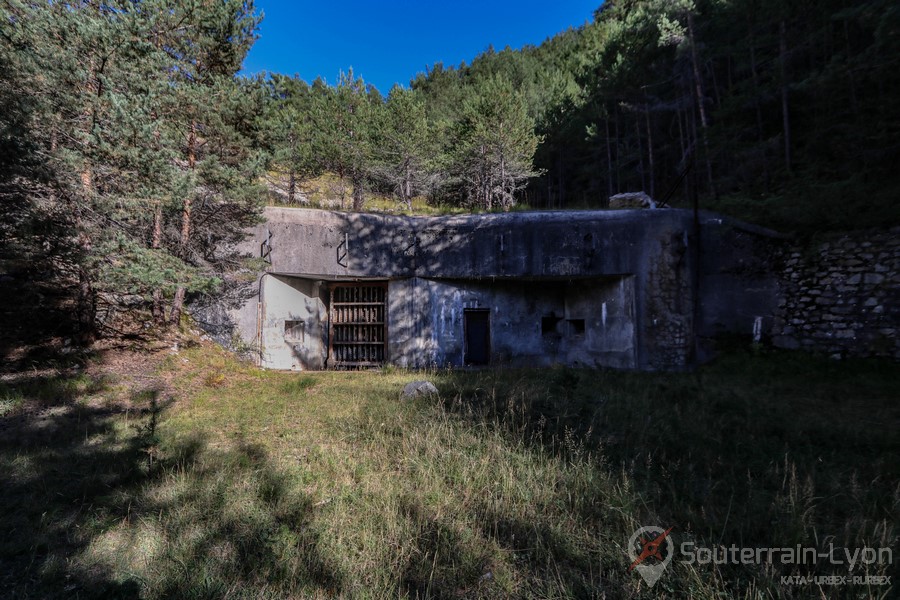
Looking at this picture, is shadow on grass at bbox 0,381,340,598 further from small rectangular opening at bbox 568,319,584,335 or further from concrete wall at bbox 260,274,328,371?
small rectangular opening at bbox 568,319,584,335

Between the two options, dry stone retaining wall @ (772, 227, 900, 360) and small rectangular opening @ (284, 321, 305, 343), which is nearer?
dry stone retaining wall @ (772, 227, 900, 360)

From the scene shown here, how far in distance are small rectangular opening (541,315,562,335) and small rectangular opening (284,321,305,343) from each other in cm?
669

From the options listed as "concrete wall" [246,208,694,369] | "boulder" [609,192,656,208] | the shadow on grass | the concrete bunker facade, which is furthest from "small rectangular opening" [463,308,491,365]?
the shadow on grass

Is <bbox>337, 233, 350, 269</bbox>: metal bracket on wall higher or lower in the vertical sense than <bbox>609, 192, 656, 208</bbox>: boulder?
lower

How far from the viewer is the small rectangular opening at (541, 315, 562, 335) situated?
10.8 m

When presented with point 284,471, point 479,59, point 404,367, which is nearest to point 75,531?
point 284,471

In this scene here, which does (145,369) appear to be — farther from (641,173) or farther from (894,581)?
(641,173)

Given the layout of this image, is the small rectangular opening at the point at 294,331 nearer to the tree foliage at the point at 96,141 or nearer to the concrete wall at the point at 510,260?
the concrete wall at the point at 510,260

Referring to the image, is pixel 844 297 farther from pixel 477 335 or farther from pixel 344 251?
pixel 344 251

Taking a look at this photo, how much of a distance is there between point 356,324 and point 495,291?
4.04 m

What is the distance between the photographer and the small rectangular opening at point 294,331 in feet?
31.8

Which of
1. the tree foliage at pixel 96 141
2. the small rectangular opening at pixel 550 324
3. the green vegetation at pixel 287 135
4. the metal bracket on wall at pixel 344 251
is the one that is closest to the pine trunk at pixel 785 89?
the green vegetation at pixel 287 135

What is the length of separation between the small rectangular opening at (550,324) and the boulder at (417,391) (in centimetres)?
561

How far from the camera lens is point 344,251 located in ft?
31.9
